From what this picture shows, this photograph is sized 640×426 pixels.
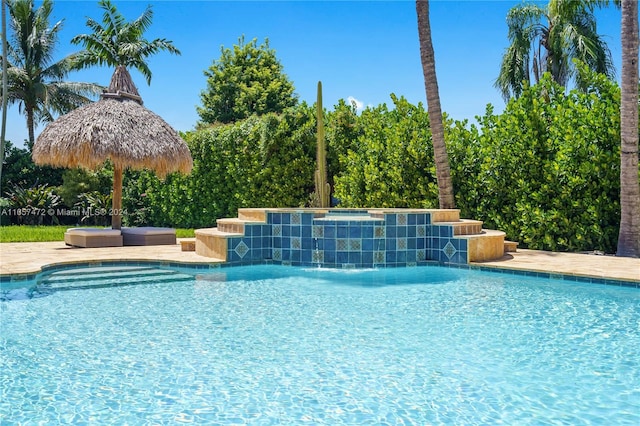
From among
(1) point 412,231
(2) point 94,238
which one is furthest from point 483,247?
(2) point 94,238

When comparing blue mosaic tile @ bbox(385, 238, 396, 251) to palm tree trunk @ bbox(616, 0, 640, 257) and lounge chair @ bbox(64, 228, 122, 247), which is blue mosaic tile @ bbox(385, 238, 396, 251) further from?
lounge chair @ bbox(64, 228, 122, 247)

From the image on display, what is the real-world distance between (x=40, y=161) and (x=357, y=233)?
8.59 m

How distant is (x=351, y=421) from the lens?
369cm

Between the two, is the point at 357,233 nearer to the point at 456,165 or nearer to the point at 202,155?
the point at 456,165

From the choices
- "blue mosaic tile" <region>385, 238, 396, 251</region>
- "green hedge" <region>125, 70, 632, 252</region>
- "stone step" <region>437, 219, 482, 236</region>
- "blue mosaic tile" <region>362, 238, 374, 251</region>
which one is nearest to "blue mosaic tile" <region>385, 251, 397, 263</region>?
"blue mosaic tile" <region>385, 238, 396, 251</region>

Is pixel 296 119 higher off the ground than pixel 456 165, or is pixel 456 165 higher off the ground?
pixel 296 119

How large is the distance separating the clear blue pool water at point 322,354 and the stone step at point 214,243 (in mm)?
2259

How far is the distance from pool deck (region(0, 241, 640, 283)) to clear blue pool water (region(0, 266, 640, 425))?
54 centimetres

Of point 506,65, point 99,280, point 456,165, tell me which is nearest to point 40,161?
point 99,280

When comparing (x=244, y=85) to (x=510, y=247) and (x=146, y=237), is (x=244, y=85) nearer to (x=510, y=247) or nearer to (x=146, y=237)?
(x=146, y=237)

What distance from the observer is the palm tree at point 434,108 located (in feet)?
41.4

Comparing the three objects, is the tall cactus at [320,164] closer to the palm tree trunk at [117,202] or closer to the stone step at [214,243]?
the stone step at [214,243]

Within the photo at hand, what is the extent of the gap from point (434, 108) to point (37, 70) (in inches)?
948

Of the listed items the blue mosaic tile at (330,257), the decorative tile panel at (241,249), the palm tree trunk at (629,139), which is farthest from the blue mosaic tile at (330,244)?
the palm tree trunk at (629,139)
